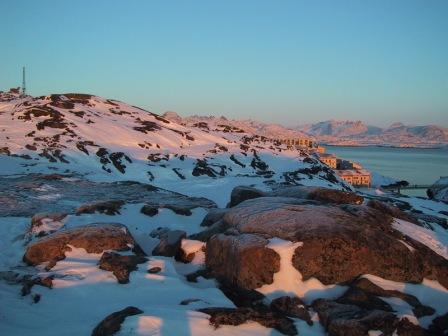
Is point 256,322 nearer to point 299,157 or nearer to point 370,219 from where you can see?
point 370,219

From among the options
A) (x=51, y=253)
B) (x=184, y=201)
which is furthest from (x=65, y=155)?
(x=51, y=253)

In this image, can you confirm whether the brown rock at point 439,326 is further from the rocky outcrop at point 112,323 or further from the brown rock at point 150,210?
the brown rock at point 150,210

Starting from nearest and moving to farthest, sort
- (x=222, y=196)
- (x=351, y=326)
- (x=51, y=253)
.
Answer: (x=351, y=326), (x=51, y=253), (x=222, y=196)

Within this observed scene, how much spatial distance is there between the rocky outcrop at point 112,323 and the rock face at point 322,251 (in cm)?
299

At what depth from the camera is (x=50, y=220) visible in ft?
52.7

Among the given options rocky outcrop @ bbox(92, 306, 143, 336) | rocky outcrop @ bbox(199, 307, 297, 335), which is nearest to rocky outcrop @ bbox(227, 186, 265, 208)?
rocky outcrop @ bbox(199, 307, 297, 335)

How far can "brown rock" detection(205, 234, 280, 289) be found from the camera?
10281 mm

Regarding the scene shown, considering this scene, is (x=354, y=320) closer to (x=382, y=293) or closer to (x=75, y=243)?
(x=382, y=293)

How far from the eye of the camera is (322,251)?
10.6m

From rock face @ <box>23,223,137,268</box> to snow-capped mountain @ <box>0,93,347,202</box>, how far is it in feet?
70.5

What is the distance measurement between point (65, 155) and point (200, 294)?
1444 inches

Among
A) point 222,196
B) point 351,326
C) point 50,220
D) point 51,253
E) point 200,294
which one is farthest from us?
point 222,196

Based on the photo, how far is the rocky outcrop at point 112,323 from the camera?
24.7ft

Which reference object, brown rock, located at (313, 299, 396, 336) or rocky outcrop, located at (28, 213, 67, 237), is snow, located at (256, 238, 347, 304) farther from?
rocky outcrop, located at (28, 213, 67, 237)
